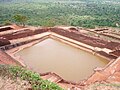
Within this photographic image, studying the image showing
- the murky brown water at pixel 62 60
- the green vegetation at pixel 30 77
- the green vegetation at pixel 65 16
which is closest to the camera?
the green vegetation at pixel 30 77

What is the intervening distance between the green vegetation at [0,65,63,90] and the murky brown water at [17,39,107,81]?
707cm

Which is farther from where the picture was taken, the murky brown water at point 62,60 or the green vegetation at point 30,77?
the murky brown water at point 62,60

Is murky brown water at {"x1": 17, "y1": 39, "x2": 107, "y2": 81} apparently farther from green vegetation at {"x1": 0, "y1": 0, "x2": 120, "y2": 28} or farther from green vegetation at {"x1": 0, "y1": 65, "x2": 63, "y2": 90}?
green vegetation at {"x1": 0, "y1": 0, "x2": 120, "y2": 28}

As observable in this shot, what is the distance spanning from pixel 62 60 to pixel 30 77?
1034 centimetres

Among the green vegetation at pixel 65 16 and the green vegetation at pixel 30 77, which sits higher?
the green vegetation at pixel 30 77

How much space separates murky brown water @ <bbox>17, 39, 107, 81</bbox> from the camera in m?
16.1

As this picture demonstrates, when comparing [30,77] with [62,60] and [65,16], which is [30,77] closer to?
[62,60]

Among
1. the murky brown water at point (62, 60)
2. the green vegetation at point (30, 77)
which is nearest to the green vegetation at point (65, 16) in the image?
the murky brown water at point (62, 60)

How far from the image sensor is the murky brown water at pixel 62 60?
52.9 ft

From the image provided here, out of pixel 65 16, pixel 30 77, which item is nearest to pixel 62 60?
pixel 30 77

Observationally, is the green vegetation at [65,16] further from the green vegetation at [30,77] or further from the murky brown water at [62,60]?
the green vegetation at [30,77]

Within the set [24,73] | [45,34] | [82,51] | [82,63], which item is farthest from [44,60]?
[24,73]

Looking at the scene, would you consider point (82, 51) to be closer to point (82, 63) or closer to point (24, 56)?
point (82, 63)

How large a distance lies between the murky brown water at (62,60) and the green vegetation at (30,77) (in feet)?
23.2
